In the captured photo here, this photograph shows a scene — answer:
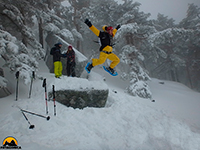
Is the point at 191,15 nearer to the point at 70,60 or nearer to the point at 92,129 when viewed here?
the point at 70,60

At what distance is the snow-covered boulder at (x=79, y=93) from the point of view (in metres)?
5.21

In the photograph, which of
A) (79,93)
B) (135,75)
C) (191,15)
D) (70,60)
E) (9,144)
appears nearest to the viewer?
(9,144)

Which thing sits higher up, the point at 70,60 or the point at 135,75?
the point at 70,60

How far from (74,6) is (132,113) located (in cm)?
1907

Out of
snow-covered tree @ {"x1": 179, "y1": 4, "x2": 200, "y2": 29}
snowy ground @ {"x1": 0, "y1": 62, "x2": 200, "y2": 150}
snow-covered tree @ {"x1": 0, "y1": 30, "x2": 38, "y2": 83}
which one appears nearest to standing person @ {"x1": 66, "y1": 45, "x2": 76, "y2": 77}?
snowy ground @ {"x1": 0, "y1": 62, "x2": 200, "y2": 150}

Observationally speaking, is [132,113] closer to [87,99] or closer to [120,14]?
[87,99]

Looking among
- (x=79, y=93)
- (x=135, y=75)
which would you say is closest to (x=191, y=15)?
(x=135, y=75)

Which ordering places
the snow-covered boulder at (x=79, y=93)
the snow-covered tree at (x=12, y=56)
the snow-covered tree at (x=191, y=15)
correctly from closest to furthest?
the snow-covered tree at (x=12, y=56), the snow-covered boulder at (x=79, y=93), the snow-covered tree at (x=191, y=15)

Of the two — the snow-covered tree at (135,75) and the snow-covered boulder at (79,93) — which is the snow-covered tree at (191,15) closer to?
the snow-covered tree at (135,75)

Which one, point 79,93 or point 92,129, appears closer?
point 92,129

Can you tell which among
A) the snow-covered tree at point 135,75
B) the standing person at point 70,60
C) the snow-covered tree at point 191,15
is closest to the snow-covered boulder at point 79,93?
the standing person at point 70,60

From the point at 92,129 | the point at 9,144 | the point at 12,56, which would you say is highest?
the point at 12,56

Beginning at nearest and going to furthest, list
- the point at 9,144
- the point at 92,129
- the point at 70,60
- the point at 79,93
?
the point at 9,144, the point at 92,129, the point at 79,93, the point at 70,60

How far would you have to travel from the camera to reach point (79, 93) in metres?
5.41
